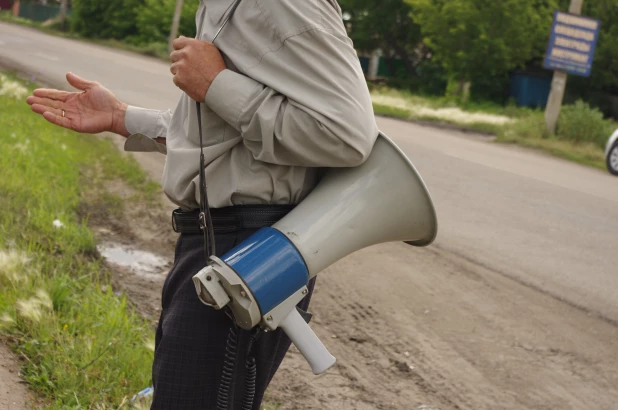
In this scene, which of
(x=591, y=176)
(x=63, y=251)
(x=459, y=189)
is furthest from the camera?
(x=591, y=176)

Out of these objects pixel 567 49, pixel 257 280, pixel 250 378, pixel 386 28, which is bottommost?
pixel 386 28

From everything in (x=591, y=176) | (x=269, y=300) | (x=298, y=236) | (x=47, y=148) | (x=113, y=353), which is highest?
(x=298, y=236)

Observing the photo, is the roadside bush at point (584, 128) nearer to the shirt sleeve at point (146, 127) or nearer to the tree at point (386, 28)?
the shirt sleeve at point (146, 127)

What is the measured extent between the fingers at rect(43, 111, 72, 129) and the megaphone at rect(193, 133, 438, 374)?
0.84 m

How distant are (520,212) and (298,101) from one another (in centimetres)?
717

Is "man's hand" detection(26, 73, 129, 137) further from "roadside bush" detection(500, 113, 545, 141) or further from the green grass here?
"roadside bush" detection(500, 113, 545, 141)

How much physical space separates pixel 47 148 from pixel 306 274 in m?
6.09

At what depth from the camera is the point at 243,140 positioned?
188 centimetres

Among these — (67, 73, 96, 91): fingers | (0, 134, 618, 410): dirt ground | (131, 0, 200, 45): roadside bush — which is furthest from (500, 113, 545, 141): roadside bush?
(131, 0, 200, 45): roadside bush

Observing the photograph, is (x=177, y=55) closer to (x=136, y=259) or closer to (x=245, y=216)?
(x=245, y=216)

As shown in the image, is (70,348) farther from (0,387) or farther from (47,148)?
(47,148)

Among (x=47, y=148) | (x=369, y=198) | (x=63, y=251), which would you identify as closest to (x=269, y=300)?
(x=369, y=198)

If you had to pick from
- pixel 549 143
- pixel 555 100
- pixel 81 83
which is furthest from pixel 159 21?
pixel 81 83

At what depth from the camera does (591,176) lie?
1309 cm
